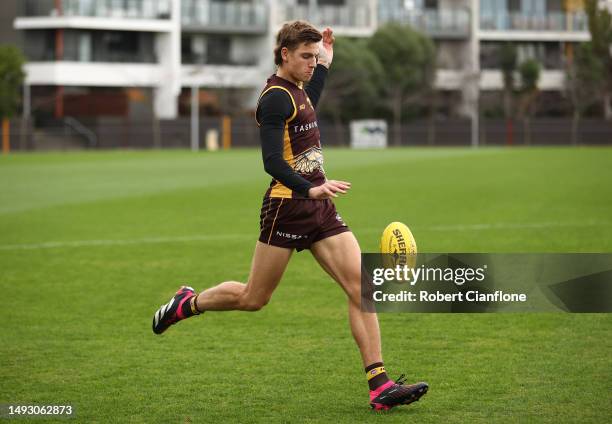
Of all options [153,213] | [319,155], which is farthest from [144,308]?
[153,213]

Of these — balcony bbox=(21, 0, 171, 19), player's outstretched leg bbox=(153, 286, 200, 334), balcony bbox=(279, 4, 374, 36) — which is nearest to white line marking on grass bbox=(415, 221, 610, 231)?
player's outstretched leg bbox=(153, 286, 200, 334)

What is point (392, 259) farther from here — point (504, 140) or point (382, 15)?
point (382, 15)

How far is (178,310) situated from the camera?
8.34 metres

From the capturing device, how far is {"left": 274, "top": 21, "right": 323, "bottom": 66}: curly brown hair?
24.2 feet

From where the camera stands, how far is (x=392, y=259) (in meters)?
6.98

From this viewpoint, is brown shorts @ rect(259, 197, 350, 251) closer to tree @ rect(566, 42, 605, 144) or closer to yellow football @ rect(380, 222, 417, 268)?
yellow football @ rect(380, 222, 417, 268)

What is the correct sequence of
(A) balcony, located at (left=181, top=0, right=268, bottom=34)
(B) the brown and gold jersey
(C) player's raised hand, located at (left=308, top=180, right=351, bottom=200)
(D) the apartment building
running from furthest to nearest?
(A) balcony, located at (left=181, top=0, right=268, bottom=34), (D) the apartment building, (B) the brown and gold jersey, (C) player's raised hand, located at (left=308, top=180, right=351, bottom=200)

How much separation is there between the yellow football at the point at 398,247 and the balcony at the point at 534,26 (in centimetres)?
7955

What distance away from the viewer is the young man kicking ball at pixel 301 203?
24.0 feet

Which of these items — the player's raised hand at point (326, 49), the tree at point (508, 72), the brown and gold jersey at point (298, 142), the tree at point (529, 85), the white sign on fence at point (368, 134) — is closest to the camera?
the brown and gold jersey at point (298, 142)

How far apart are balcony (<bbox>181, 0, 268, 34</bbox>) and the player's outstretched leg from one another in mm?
69009

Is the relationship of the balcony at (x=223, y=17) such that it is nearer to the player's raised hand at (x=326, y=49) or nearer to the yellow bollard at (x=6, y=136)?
the yellow bollard at (x=6, y=136)

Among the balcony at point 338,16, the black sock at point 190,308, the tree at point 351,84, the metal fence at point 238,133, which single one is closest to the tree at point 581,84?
the metal fence at point 238,133

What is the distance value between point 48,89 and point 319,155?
6722 cm
